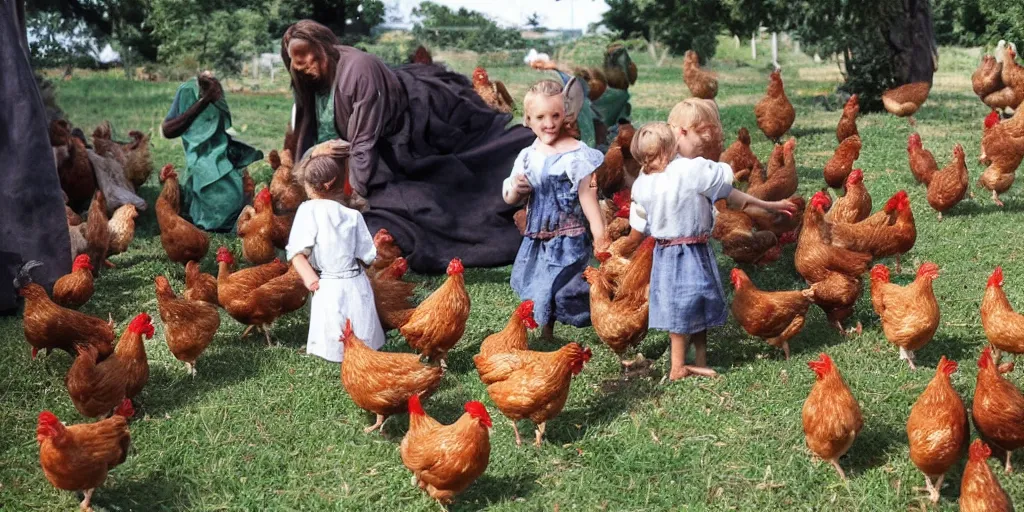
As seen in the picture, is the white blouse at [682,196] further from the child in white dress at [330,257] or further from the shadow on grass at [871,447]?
the child in white dress at [330,257]

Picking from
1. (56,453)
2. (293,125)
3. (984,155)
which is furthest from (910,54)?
(56,453)

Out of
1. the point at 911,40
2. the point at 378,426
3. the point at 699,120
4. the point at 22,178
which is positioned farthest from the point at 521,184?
the point at 911,40

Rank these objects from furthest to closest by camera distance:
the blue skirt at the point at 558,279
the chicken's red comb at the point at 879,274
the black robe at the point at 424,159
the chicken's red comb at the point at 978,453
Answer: the black robe at the point at 424,159 < the blue skirt at the point at 558,279 < the chicken's red comb at the point at 879,274 < the chicken's red comb at the point at 978,453

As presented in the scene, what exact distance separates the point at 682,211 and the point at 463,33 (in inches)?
1061

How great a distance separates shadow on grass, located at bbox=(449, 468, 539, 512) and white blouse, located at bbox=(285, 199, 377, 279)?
170cm

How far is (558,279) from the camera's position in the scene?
684 centimetres

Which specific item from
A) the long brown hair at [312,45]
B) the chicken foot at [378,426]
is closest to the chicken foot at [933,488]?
the chicken foot at [378,426]

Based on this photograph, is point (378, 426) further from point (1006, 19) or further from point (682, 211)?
point (1006, 19)

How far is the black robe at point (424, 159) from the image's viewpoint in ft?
29.7

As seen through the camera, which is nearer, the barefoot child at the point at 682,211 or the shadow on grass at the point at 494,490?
the shadow on grass at the point at 494,490

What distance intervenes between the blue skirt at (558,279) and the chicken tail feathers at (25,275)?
344 centimetres

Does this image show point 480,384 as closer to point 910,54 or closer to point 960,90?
point 910,54

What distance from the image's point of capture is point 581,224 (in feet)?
22.7

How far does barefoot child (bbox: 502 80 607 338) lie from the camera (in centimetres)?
660
